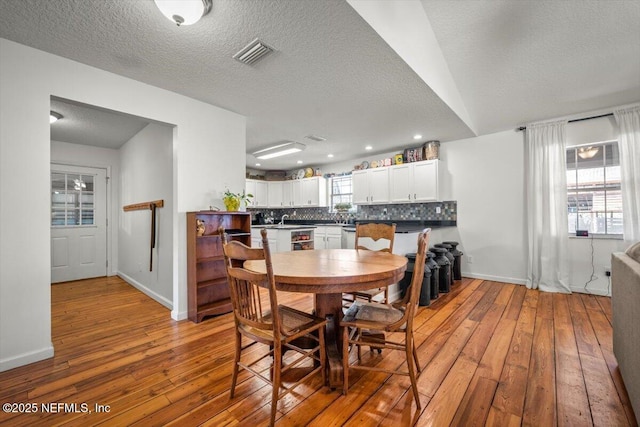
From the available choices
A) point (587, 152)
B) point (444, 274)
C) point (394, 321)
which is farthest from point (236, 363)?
point (587, 152)

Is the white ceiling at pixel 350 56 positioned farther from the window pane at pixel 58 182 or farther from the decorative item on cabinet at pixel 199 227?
the decorative item on cabinet at pixel 199 227

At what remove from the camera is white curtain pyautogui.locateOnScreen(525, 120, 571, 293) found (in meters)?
3.70

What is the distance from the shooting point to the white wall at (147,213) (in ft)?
10.5

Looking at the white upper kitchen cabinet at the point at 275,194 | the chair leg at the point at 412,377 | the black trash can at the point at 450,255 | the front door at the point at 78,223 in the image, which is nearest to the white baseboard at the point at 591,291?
the black trash can at the point at 450,255

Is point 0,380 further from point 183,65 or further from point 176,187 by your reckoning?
point 183,65

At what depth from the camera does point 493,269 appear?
439 cm

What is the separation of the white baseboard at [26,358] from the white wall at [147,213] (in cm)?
112

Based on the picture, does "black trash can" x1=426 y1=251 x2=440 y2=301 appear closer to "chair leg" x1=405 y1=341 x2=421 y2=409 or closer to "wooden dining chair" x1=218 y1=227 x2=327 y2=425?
"chair leg" x1=405 y1=341 x2=421 y2=409

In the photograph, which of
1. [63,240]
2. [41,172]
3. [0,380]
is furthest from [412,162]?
[63,240]

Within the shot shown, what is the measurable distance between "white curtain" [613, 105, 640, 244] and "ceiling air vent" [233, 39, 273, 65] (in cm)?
443

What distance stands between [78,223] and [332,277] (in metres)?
Answer: 5.65

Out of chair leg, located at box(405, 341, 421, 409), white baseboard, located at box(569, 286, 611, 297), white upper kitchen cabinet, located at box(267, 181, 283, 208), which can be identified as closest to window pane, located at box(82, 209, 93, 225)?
white upper kitchen cabinet, located at box(267, 181, 283, 208)

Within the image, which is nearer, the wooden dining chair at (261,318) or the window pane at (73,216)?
the wooden dining chair at (261,318)

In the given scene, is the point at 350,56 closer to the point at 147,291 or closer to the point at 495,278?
the point at 147,291
